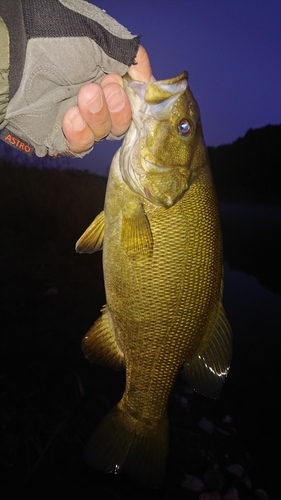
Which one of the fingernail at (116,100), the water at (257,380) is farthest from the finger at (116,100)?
the water at (257,380)

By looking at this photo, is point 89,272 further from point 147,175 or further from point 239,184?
point 239,184

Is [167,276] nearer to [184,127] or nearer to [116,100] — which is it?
[184,127]

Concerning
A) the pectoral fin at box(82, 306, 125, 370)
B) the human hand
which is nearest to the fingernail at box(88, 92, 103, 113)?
the human hand

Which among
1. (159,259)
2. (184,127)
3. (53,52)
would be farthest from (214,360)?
(53,52)

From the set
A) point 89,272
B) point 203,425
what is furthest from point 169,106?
point 89,272

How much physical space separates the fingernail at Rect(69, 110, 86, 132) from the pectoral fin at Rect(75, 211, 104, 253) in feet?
1.93

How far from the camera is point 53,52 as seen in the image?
77.2 inches

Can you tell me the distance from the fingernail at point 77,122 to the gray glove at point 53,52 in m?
0.18

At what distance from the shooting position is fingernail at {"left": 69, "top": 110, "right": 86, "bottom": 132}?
7.11 ft

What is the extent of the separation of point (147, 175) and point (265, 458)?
5581 millimetres

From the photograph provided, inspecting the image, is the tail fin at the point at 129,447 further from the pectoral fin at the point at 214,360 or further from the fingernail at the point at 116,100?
the fingernail at the point at 116,100

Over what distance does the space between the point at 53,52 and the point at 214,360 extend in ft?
7.30


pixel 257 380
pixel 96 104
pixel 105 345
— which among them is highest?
pixel 96 104

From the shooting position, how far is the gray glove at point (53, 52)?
188 cm
